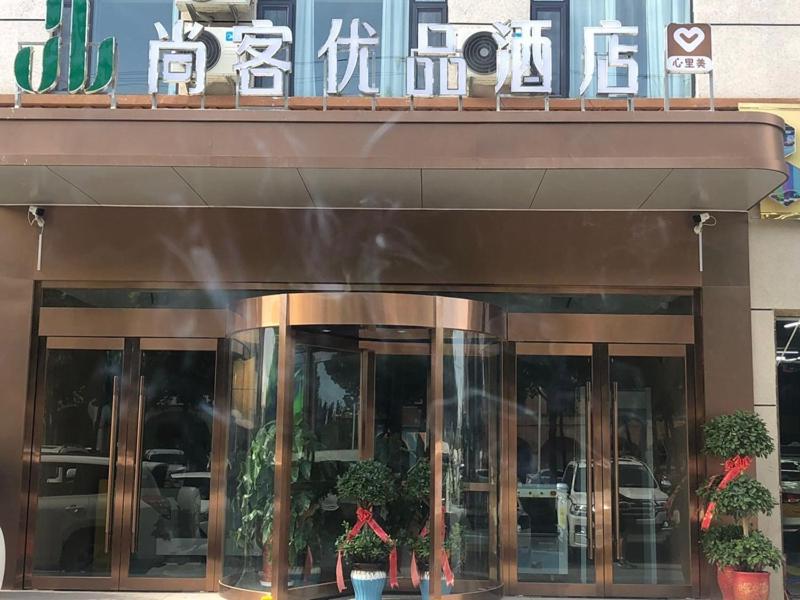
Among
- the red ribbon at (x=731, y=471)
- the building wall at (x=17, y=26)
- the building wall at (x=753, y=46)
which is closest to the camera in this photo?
the red ribbon at (x=731, y=471)

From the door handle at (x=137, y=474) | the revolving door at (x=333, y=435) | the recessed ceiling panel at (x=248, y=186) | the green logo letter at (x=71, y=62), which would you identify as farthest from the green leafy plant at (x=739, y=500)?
the green logo letter at (x=71, y=62)

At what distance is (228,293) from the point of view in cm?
831

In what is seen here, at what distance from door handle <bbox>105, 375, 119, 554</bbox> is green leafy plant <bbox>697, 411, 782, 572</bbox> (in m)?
5.35

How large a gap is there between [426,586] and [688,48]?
501 centimetres

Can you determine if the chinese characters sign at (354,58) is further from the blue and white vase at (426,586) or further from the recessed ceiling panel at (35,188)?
the blue and white vase at (426,586)

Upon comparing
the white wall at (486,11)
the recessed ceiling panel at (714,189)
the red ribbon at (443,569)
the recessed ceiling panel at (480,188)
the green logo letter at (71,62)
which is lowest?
the red ribbon at (443,569)

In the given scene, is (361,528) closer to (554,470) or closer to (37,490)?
(554,470)

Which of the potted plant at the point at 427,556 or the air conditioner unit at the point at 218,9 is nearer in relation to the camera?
the potted plant at the point at 427,556

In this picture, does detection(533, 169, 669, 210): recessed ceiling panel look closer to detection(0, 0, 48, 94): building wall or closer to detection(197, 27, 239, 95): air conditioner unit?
detection(197, 27, 239, 95): air conditioner unit

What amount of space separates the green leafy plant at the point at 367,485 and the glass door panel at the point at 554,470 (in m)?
1.51

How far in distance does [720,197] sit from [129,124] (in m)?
5.15

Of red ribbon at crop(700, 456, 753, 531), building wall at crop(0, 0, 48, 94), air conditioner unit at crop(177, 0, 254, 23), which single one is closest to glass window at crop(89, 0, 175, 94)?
building wall at crop(0, 0, 48, 94)

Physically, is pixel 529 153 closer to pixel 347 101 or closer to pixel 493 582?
pixel 347 101

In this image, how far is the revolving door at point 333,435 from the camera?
6996mm
